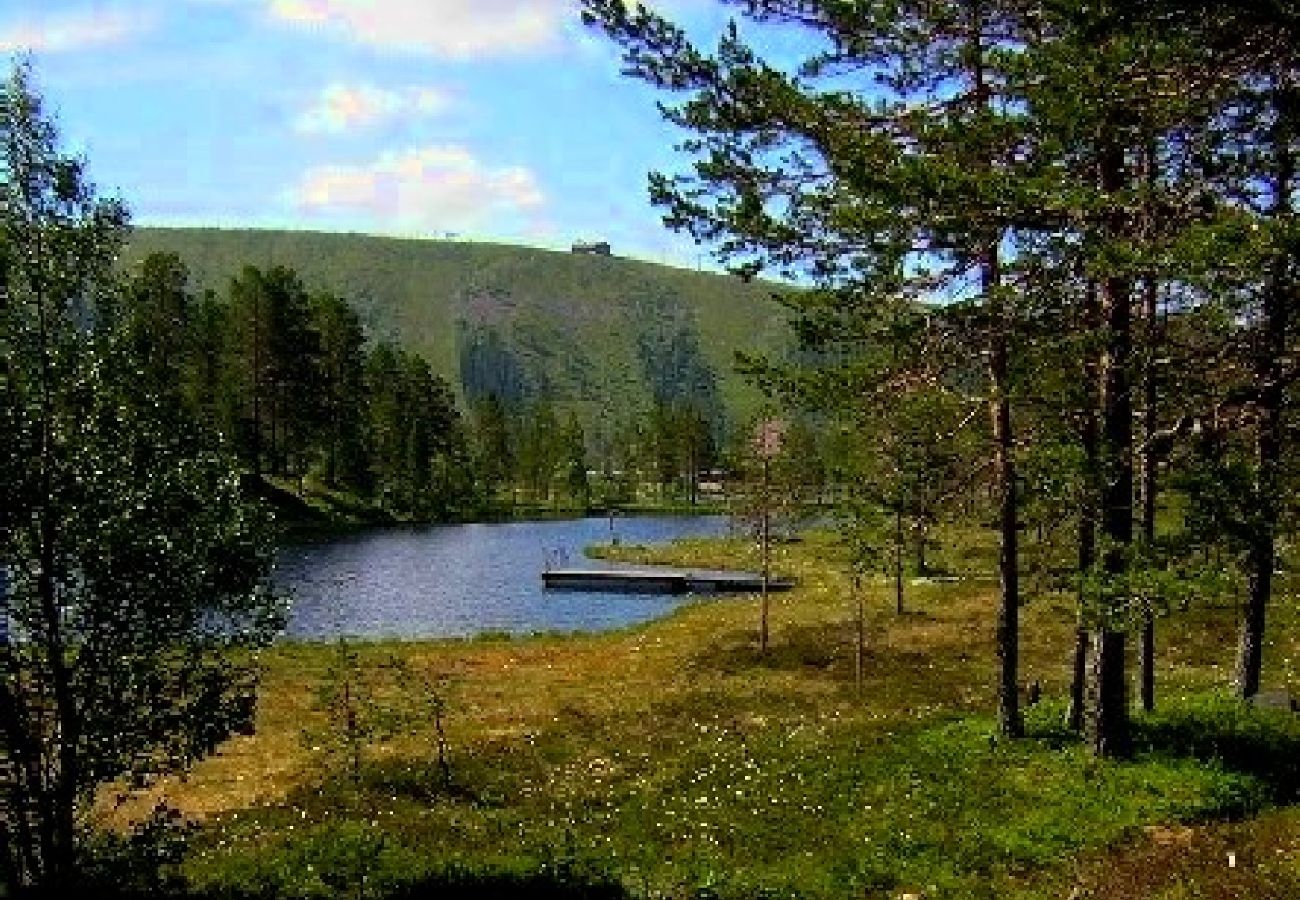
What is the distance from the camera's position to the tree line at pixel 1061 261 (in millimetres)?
12898

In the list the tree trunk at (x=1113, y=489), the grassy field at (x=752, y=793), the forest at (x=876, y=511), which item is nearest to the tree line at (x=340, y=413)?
the grassy field at (x=752, y=793)

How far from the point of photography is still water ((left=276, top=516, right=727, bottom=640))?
187 ft

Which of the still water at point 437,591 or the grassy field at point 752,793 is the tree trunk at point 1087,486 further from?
the still water at point 437,591

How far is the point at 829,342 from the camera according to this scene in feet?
66.1

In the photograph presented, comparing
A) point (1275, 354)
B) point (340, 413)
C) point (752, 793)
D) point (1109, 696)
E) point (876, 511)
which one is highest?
point (340, 413)

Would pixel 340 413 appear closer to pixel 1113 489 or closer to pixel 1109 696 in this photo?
pixel 1109 696

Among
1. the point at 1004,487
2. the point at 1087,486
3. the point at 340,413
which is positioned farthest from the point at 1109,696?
the point at 340,413

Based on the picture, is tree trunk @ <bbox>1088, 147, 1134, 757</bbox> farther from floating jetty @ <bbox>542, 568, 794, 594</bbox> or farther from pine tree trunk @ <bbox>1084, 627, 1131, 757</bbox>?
floating jetty @ <bbox>542, 568, 794, 594</bbox>

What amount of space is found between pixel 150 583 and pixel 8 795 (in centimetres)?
286

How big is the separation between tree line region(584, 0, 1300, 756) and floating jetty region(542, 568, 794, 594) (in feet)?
A: 168

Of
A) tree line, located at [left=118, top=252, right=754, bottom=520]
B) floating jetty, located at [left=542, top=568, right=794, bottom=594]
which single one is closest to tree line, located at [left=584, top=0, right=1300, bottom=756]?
floating jetty, located at [left=542, top=568, right=794, bottom=594]

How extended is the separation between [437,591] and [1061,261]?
5559 centimetres

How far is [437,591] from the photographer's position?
67.9 m

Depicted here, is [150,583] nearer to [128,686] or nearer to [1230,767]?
[128,686]
